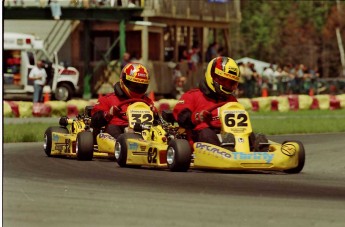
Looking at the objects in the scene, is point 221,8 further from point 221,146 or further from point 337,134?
point 221,146

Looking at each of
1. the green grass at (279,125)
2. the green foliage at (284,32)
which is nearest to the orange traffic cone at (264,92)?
the green grass at (279,125)

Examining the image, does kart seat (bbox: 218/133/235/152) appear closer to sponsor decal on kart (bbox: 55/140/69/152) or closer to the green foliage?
sponsor decal on kart (bbox: 55/140/69/152)

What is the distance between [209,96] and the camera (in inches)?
552

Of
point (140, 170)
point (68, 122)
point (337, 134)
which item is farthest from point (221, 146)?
point (337, 134)

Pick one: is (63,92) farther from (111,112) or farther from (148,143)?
(148,143)

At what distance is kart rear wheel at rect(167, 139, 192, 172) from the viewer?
13.0m

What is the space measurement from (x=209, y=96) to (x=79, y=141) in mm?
2000

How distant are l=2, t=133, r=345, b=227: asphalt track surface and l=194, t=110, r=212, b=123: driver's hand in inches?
22.0

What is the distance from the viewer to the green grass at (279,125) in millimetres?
20312

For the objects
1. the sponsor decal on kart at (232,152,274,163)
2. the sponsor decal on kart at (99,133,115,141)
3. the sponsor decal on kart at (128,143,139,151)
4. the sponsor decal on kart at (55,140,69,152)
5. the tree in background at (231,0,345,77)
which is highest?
the tree in background at (231,0,345,77)

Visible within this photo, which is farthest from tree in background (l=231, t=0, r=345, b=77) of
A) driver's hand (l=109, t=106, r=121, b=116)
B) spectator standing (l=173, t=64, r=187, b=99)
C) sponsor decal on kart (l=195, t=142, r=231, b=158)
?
sponsor decal on kart (l=195, t=142, r=231, b=158)

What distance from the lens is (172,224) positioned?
878 centimetres

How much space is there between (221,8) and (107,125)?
33.7m

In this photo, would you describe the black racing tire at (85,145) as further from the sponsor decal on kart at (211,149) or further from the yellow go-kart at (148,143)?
the sponsor decal on kart at (211,149)
